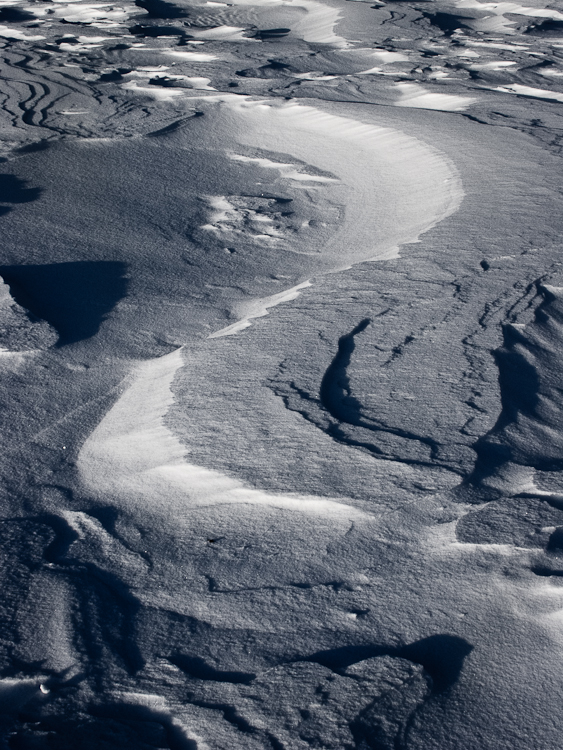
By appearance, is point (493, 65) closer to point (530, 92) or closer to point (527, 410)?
A: point (530, 92)

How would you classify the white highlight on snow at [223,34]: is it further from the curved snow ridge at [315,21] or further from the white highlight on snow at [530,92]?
the white highlight on snow at [530,92]

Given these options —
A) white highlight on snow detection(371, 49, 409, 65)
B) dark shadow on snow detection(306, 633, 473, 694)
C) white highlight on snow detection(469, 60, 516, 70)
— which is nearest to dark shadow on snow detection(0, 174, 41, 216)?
dark shadow on snow detection(306, 633, 473, 694)

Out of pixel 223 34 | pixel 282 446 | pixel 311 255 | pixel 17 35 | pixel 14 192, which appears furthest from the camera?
pixel 223 34

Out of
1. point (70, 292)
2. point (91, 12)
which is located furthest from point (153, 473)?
point (91, 12)

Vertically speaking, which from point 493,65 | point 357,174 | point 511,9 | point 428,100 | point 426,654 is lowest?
point 426,654

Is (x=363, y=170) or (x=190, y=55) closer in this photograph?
(x=363, y=170)

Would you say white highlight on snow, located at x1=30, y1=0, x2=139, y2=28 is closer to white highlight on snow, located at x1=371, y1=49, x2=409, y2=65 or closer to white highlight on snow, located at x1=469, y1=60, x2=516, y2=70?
white highlight on snow, located at x1=371, y1=49, x2=409, y2=65

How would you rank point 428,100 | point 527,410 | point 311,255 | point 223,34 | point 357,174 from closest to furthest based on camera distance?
1. point 527,410
2. point 311,255
3. point 357,174
4. point 428,100
5. point 223,34
